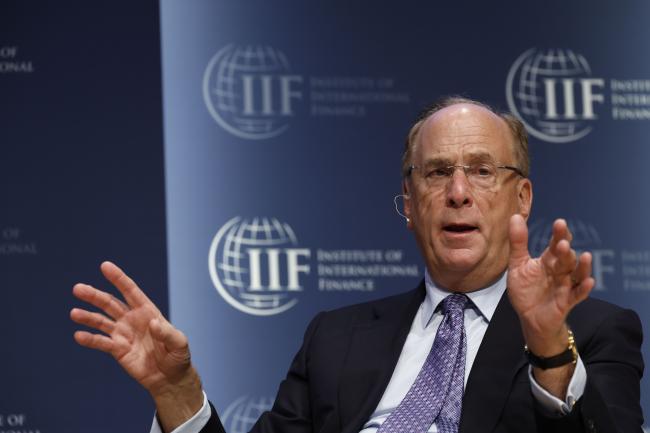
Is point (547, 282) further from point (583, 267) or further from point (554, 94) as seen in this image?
point (554, 94)

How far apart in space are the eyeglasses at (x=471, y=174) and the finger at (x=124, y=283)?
0.87m

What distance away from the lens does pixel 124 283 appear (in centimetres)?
246

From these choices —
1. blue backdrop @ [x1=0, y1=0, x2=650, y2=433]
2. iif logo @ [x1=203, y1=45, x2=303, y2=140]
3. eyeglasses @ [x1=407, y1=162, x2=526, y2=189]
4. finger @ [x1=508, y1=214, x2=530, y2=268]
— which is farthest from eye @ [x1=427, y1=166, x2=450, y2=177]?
iif logo @ [x1=203, y1=45, x2=303, y2=140]

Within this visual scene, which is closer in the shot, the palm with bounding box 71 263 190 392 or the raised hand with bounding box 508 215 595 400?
the raised hand with bounding box 508 215 595 400

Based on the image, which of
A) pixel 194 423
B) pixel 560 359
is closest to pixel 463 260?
pixel 560 359

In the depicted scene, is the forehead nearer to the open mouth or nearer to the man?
the man

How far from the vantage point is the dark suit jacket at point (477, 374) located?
7.80 feet

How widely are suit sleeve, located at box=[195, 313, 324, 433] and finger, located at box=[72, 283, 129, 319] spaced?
58 cm

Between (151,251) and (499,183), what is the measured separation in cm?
157

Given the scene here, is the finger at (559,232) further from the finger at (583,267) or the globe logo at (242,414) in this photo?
the globe logo at (242,414)

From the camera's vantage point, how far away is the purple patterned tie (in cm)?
253

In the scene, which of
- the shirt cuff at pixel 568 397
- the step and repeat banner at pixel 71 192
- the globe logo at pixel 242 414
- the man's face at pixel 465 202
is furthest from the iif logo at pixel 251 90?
the shirt cuff at pixel 568 397

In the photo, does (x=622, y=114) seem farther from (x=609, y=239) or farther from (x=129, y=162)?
(x=129, y=162)

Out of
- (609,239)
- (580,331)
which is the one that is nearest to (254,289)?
(609,239)
